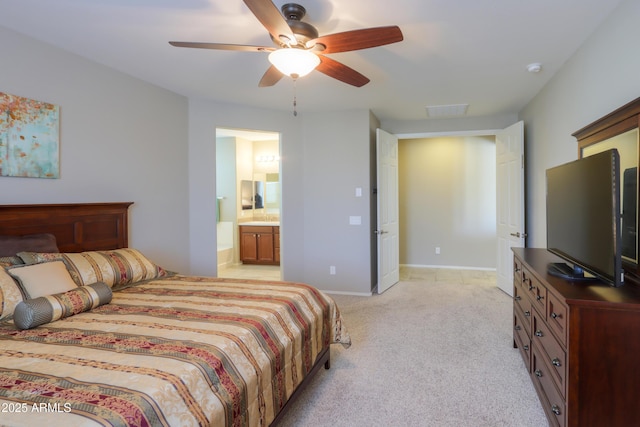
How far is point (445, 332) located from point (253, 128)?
319 centimetres

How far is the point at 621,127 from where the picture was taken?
6.57ft

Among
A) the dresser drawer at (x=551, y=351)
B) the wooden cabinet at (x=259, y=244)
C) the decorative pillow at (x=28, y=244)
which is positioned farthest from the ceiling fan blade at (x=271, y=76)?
the wooden cabinet at (x=259, y=244)

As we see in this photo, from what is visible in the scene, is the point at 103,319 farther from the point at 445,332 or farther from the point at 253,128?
the point at 253,128

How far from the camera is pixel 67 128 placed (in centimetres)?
277

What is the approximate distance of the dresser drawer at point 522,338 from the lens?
2400 mm

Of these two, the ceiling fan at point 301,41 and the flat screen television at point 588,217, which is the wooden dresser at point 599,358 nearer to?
the flat screen television at point 588,217

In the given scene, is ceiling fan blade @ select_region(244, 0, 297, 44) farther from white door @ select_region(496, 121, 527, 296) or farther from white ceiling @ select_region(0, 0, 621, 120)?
white door @ select_region(496, 121, 527, 296)

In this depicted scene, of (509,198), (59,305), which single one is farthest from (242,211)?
(59,305)

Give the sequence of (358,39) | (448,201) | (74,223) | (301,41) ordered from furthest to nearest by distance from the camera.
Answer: (448,201)
(74,223)
(301,41)
(358,39)

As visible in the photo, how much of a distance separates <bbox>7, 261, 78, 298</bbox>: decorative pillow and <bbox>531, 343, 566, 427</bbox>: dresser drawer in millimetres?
2628

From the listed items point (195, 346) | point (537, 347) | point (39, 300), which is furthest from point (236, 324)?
point (537, 347)

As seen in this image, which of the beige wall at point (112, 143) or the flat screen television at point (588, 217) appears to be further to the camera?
Result: the beige wall at point (112, 143)

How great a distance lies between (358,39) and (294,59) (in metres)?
0.38

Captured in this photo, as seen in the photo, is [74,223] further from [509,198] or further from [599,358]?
[509,198]
